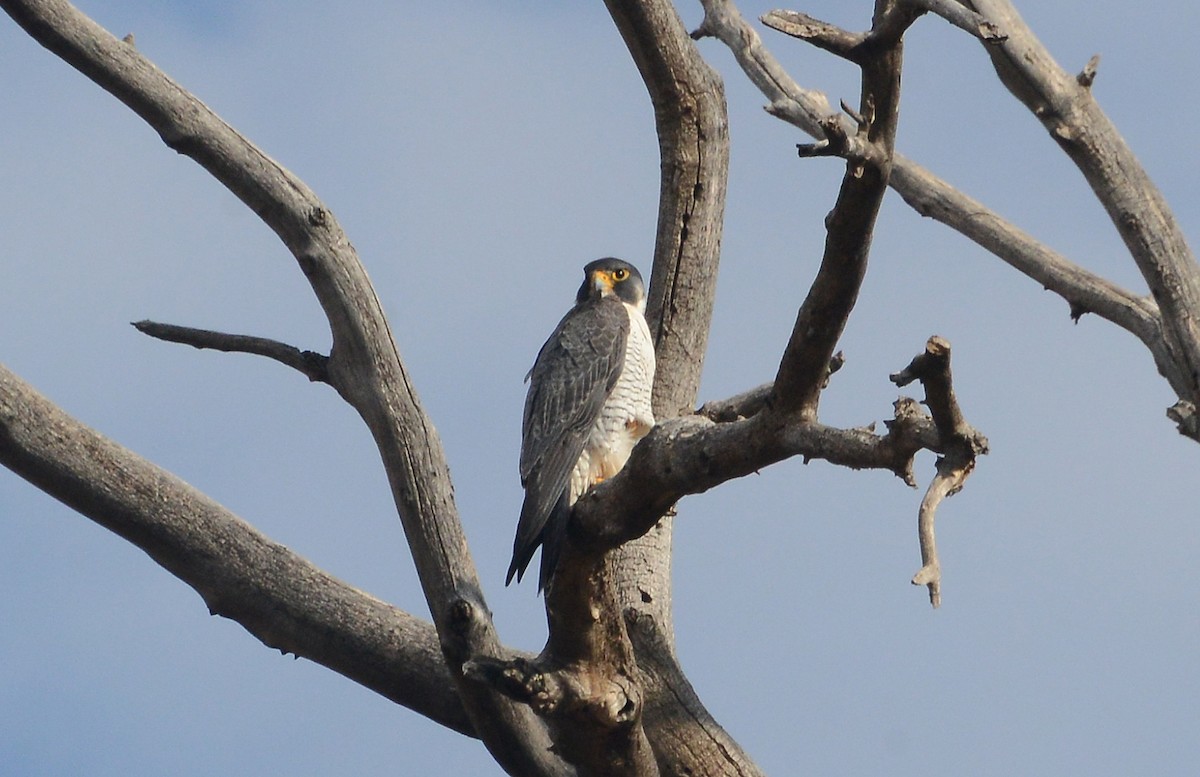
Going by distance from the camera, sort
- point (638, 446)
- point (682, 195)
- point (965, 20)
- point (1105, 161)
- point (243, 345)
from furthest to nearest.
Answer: point (682, 195) → point (1105, 161) → point (243, 345) → point (638, 446) → point (965, 20)

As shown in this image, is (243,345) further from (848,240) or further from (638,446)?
(848,240)

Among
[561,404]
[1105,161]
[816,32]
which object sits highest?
[1105,161]

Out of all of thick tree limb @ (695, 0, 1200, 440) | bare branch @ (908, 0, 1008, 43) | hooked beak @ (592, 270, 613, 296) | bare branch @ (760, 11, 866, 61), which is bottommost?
bare branch @ (760, 11, 866, 61)

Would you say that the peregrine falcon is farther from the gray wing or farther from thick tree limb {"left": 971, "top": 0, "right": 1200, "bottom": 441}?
thick tree limb {"left": 971, "top": 0, "right": 1200, "bottom": 441}

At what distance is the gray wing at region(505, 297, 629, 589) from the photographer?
200 inches

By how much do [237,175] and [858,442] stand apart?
2.56 meters

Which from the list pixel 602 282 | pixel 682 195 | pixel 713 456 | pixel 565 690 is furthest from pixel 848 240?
pixel 602 282

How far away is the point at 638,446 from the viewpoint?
4.33 m

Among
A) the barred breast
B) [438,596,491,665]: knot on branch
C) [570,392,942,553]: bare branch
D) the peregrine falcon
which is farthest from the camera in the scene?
the barred breast

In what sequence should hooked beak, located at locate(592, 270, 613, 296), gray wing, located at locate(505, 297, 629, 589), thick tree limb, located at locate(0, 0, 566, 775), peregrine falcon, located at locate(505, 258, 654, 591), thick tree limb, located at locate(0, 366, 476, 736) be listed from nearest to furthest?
1. thick tree limb, located at locate(0, 366, 476, 736)
2. thick tree limb, located at locate(0, 0, 566, 775)
3. gray wing, located at locate(505, 297, 629, 589)
4. peregrine falcon, located at locate(505, 258, 654, 591)
5. hooked beak, located at locate(592, 270, 613, 296)

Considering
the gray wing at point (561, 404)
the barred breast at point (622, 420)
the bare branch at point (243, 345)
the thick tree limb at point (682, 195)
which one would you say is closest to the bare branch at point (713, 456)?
the gray wing at point (561, 404)

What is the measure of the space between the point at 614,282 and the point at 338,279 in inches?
106

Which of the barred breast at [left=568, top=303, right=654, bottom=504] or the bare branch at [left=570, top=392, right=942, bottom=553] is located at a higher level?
the barred breast at [left=568, top=303, right=654, bottom=504]

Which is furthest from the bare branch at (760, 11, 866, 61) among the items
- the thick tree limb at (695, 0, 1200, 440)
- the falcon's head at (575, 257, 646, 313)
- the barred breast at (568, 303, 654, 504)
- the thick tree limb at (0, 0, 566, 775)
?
the falcon's head at (575, 257, 646, 313)
